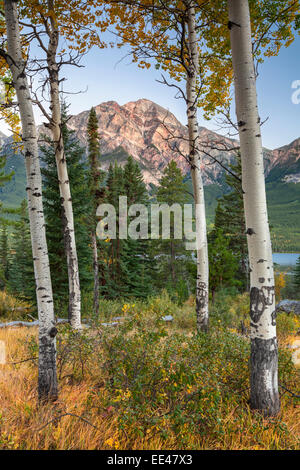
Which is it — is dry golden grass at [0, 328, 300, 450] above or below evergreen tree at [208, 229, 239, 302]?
below

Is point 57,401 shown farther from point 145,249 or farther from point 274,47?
point 145,249

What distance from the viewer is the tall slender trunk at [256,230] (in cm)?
263

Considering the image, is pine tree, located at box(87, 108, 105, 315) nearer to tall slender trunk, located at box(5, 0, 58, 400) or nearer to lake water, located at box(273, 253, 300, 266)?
tall slender trunk, located at box(5, 0, 58, 400)

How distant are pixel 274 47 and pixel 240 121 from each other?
Result: 3.60 m

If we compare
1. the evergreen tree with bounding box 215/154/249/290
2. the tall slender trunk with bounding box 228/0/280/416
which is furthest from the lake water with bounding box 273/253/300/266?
the tall slender trunk with bounding box 228/0/280/416

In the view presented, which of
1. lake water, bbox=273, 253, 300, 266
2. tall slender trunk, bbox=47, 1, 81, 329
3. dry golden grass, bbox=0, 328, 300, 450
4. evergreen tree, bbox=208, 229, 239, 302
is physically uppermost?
tall slender trunk, bbox=47, 1, 81, 329

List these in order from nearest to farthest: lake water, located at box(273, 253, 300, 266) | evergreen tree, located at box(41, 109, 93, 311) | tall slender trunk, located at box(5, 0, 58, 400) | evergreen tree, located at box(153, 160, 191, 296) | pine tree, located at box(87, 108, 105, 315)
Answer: tall slender trunk, located at box(5, 0, 58, 400) < evergreen tree, located at box(41, 109, 93, 311) < pine tree, located at box(87, 108, 105, 315) < evergreen tree, located at box(153, 160, 191, 296) < lake water, located at box(273, 253, 300, 266)

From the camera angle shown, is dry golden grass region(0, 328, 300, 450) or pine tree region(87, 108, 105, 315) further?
A: pine tree region(87, 108, 105, 315)

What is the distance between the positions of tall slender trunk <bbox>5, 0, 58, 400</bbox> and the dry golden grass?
29 centimetres

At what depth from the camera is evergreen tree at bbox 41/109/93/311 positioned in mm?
9781

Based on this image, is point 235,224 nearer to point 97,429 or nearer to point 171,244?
point 171,244

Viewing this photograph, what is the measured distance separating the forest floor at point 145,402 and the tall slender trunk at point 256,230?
0.34m

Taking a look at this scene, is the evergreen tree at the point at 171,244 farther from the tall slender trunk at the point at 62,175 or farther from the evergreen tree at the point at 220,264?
the tall slender trunk at the point at 62,175

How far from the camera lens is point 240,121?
2.73m
